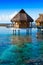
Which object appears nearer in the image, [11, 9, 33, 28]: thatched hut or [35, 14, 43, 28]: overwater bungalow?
[11, 9, 33, 28]: thatched hut

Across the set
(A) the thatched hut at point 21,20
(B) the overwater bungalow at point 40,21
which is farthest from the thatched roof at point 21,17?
(B) the overwater bungalow at point 40,21

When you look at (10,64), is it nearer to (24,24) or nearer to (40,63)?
(40,63)

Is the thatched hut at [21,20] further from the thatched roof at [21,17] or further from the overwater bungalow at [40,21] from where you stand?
the overwater bungalow at [40,21]

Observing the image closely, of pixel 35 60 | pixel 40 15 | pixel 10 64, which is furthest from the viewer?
pixel 40 15

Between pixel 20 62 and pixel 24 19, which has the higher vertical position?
pixel 24 19

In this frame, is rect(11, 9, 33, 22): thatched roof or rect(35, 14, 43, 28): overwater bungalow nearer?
rect(11, 9, 33, 22): thatched roof

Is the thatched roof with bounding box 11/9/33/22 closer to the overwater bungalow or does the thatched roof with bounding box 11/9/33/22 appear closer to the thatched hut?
the thatched hut

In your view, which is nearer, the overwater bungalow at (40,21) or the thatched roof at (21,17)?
the thatched roof at (21,17)

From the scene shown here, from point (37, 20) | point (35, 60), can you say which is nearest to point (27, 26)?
point (37, 20)

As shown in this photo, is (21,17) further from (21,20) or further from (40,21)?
(40,21)

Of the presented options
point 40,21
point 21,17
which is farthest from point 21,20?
point 40,21

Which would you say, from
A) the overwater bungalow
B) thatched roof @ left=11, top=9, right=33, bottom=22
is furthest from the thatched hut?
the overwater bungalow

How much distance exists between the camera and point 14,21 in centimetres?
3794

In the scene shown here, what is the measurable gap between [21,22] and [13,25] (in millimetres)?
2538
